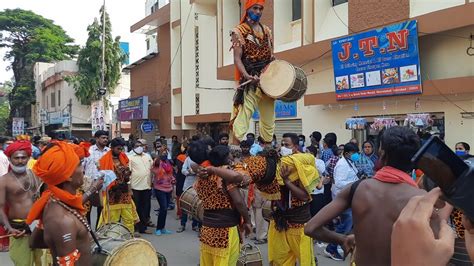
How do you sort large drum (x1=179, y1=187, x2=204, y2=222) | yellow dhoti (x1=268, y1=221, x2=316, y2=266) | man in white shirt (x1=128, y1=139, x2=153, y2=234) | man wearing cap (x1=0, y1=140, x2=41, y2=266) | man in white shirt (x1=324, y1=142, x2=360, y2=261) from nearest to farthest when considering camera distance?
man wearing cap (x1=0, y1=140, x2=41, y2=266) < yellow dhoti (x1=268, y1=221, x2=316, y2=266) < large drum (x1=179, y1=187, x2=204, y2=222) < man in white shirt (x1=324, y1=142, x2=360, y2=261) < man in white shirt (x1=128, y1=139, x2=153, y2=234)

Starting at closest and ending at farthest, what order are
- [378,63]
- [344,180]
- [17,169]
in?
[17,169], [344,180], [378,63]

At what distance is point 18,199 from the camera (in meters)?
5.18

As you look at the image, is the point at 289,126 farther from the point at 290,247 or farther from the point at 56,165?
the point at 56,165

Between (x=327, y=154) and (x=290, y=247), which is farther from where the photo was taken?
(x=327, y=154)

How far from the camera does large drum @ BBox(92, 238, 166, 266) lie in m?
3.55

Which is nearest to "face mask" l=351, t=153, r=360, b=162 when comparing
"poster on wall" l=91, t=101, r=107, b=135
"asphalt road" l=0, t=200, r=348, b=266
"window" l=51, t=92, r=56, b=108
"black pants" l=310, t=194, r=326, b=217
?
"black pants" l=310, t=194, r=326, b=217

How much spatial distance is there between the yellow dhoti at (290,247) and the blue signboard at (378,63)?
23.0 feet

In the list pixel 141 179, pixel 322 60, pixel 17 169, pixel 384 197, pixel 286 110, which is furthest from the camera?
pixel 286 110

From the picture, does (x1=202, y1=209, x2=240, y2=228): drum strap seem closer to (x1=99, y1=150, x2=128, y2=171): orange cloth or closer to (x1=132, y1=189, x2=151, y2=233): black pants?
(x1=99, y1=150, x2=128, y2=171): orange cloth

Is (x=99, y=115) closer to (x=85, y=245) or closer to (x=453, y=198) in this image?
(x=85, y=245)

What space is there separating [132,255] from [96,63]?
105 feet

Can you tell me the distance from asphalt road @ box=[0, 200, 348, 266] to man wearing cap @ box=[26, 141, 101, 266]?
4309mm

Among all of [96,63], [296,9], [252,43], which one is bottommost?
[252,43]

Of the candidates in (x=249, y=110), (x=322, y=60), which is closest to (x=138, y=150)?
(x=249, y=110)
